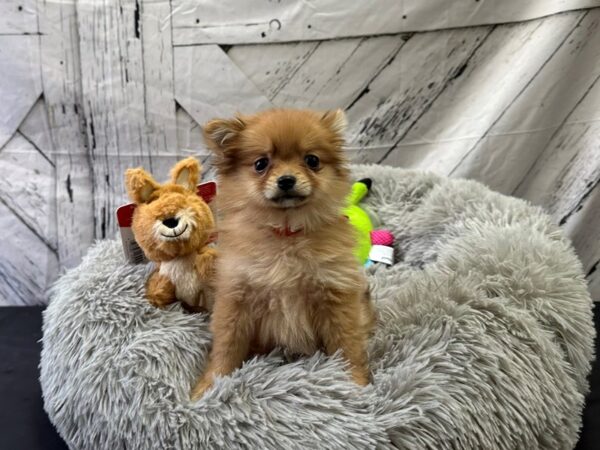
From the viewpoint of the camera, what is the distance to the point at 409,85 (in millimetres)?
1919

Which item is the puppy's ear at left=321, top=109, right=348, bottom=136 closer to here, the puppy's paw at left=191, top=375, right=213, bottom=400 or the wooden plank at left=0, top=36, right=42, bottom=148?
the puppy's paw at left=191, top=375, right=213, bottom=400

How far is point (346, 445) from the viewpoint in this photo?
92 centimetres

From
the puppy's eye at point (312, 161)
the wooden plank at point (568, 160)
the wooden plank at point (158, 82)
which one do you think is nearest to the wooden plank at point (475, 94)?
the wooden plank at point (568, 160)

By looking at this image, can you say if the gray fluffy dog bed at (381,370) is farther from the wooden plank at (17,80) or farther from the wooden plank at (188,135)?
the wooden plank at (17,80)

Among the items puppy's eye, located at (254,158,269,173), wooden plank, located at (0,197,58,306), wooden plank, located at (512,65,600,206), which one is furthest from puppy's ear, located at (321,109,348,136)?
wooden plank, located at (0,197,58,306)

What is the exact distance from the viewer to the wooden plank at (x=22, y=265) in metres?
2.01

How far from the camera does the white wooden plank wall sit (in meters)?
1.82

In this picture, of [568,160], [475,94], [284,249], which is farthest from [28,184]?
[568,160]

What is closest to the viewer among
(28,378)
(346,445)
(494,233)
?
(346,445)

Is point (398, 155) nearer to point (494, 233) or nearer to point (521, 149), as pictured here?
point (521, 149)

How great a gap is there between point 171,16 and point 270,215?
1078 mm

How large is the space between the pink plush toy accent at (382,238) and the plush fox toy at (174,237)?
70cm

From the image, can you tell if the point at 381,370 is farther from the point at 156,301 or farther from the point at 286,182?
the point at 156,301

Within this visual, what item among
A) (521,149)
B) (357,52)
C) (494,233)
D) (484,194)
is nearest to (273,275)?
(494,233)
